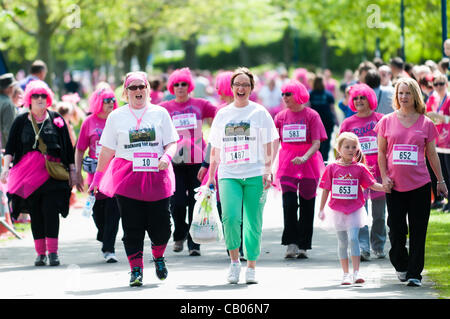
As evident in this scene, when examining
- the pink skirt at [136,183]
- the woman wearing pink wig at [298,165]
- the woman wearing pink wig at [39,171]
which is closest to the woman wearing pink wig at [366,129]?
the woman wearing pink wig at [298,165]

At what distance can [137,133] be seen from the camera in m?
9.71

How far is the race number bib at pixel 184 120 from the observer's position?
484 inches

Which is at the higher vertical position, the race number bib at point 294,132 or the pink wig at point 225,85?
the pink wig at point 225,85

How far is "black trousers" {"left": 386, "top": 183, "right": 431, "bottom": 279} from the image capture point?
373 inches

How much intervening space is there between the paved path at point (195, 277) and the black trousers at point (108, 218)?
22 cm

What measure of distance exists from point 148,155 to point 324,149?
9.76 meters

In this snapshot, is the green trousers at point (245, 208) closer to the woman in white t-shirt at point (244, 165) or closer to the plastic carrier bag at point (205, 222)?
the woman in white t-shirt at point (244, 165)

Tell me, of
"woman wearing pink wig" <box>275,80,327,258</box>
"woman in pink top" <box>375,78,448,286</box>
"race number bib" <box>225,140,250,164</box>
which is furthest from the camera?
"woman wearing pink wig" <box>275,80,327,258</box>

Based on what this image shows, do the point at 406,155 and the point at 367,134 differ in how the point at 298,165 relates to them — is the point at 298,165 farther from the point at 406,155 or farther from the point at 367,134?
the point at 406,155

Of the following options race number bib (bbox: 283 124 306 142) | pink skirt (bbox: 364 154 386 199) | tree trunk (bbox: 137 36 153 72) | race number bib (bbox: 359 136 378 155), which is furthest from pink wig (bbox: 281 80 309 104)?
tree trunk (bbox: 137 36 153 72)

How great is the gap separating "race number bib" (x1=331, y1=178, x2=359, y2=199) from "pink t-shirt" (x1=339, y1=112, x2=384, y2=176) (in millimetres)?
1423

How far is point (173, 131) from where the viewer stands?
9.87m

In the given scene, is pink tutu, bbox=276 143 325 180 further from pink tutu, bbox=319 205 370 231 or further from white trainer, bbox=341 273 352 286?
white trainer, bbox=341 273 352 286
